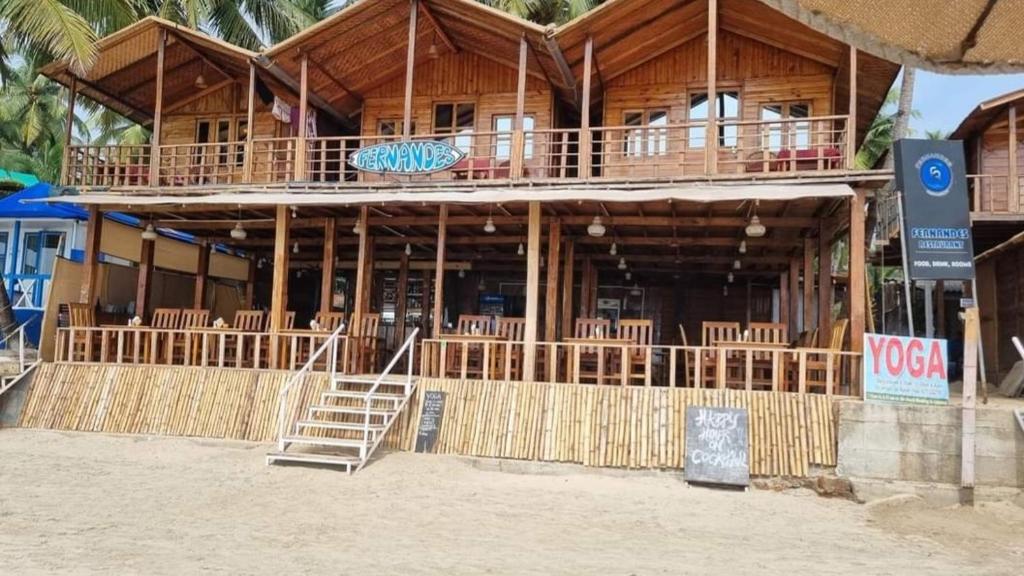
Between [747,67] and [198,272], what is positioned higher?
[747,67]

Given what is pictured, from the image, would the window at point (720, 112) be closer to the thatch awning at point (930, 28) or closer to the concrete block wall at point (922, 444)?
the concrete block wall at point (922, 444)

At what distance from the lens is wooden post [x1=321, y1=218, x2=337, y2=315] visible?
41.5 ft

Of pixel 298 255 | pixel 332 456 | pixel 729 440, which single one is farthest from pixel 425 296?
pixel 729 440

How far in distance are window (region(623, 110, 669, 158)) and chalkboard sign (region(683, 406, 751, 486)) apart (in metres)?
5.58

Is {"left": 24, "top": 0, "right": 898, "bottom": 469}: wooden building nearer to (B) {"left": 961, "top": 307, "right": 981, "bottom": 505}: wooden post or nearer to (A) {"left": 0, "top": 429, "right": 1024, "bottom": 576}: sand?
(B) {"left": 961, "top": 307, "right": 981, "bottom": 505}: wooden post

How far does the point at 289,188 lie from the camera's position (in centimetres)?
1219

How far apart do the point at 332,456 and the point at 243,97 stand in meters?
9.51

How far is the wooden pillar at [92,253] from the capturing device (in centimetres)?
1303

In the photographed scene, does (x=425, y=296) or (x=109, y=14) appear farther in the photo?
(x=425, y=296)

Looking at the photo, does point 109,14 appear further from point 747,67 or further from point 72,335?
point 747,67

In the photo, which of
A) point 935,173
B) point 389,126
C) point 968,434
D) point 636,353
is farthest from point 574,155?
point 968,434

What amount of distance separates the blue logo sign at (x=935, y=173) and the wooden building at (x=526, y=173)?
1480 mm

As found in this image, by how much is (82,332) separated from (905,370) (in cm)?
1217

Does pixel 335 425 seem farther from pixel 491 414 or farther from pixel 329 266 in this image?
pixel 329 266
